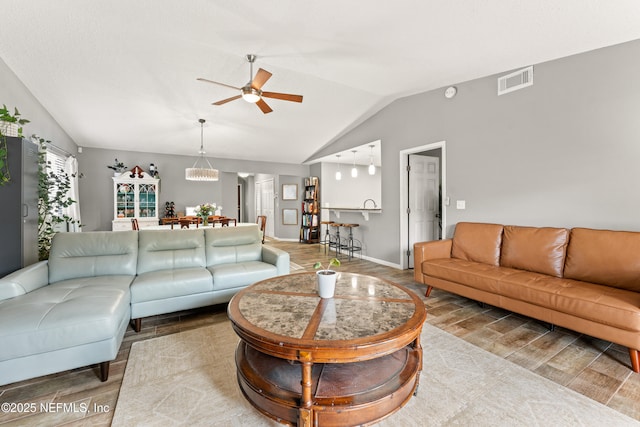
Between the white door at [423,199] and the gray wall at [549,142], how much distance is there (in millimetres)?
568

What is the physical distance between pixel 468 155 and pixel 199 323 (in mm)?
3952

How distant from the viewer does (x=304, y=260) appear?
5.50 meters

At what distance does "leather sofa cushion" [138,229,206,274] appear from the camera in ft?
9.27

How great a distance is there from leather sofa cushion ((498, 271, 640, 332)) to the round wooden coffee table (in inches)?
53.8

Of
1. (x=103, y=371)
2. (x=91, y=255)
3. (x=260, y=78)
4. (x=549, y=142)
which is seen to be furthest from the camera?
(x=549, y=142)

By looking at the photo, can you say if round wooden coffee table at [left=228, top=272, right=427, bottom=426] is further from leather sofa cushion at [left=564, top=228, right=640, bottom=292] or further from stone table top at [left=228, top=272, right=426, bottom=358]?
leather sofa cushion at [left=564, top=228, right=640, bottom=292]

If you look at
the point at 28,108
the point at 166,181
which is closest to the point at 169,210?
the point at 166,181

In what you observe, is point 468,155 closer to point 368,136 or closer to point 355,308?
point 368,136

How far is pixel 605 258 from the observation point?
238cm

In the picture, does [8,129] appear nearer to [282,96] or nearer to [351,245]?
[282,96]

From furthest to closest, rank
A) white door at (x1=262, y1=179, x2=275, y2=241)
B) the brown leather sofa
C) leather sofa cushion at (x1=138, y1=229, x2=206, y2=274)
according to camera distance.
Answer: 1. white door at (x1=262, y1=179, x2=275, y2=241)
2. leather sofa cushion at (x1=138, y1=229, x2=206, y2=274)
3. the brown leather sofa

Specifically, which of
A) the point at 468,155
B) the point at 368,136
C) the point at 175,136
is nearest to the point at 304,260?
the point at 368,136

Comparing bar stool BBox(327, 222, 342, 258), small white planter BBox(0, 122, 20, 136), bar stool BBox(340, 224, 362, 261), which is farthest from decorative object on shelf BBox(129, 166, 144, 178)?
bar stool BBox(340, 224, 362, 261)

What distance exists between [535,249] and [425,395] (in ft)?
7.07
